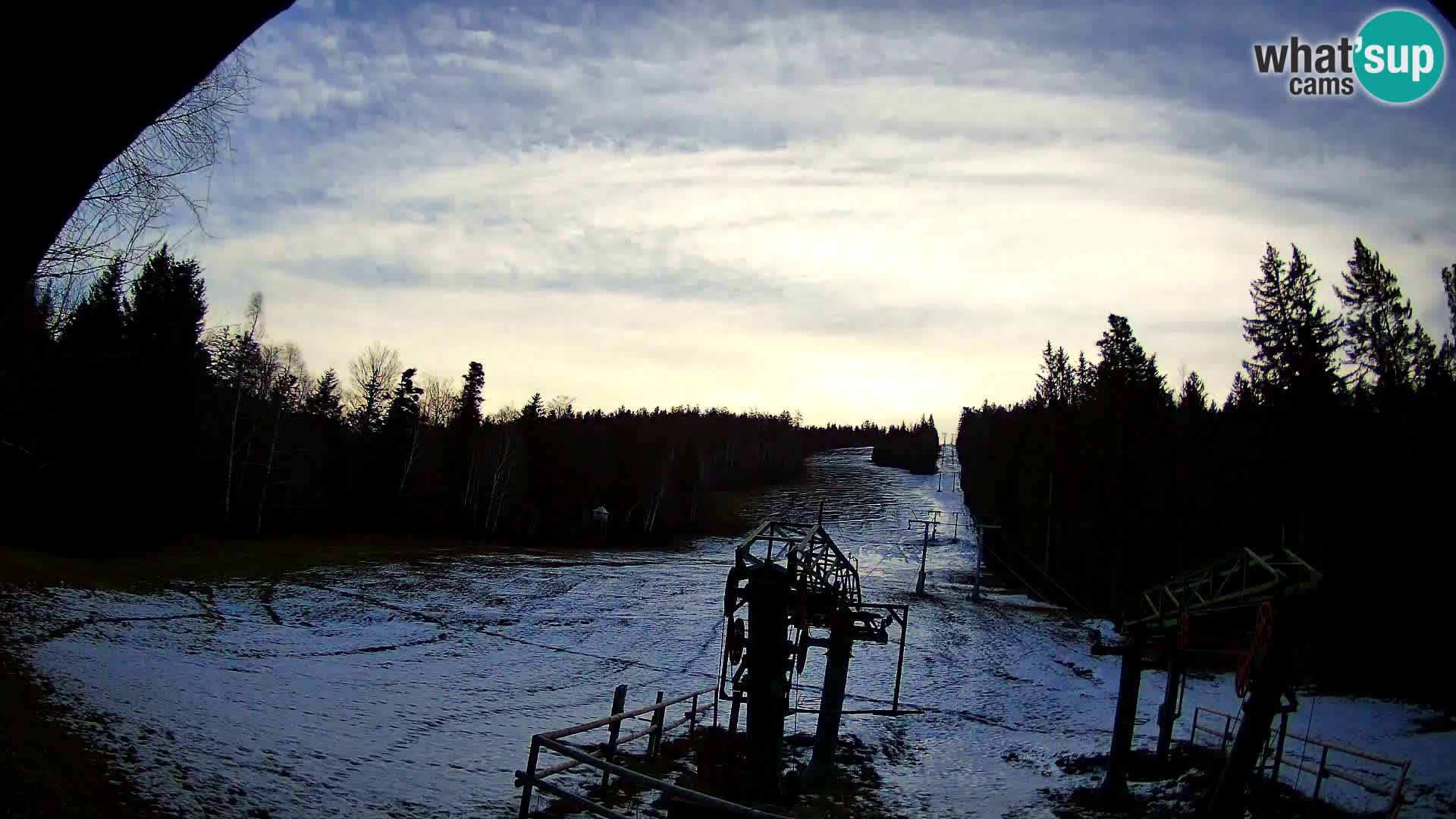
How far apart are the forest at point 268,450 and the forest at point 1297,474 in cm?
3850

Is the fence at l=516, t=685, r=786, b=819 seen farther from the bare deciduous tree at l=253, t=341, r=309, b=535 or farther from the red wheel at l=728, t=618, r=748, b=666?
the bare deciduous tree at l=253, t=341, r=309, b=535

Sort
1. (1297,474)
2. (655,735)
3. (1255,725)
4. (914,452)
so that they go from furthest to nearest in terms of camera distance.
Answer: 1. (914,452)
2. (1297,474)
3. (655,735)
4. (1255,725)

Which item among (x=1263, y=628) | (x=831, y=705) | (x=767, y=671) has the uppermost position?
(x=1263, y=628)

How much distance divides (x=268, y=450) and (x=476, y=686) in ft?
142

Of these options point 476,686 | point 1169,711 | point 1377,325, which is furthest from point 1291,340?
point 476,686

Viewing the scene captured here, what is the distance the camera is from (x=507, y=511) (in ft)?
247

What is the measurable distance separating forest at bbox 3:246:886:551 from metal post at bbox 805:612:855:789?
16316mm

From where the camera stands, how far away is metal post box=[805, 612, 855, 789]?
19.1 meters

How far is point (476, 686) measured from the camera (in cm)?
2519

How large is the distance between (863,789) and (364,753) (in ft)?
38.9

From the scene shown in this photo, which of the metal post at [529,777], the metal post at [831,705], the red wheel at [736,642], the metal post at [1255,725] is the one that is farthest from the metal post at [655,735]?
the metal post at [1255,725]

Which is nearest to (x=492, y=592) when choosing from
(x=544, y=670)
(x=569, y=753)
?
(x=544, y=670)

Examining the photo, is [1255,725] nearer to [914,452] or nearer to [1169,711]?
[1169,711]

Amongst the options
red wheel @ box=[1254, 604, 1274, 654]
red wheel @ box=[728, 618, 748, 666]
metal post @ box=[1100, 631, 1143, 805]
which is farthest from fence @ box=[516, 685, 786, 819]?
metal post @ box=[1100, 631, 1143, 805]
